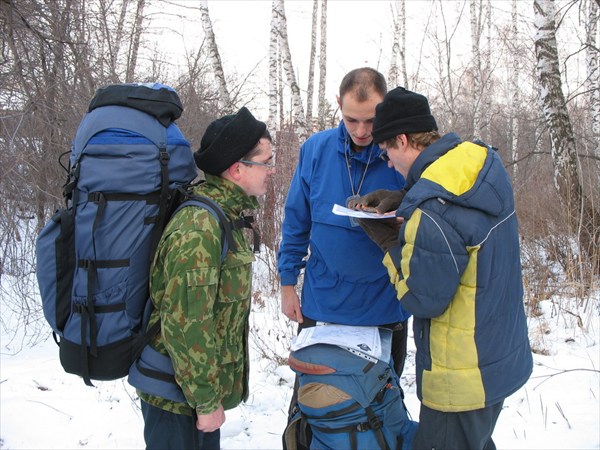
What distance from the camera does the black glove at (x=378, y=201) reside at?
6.47 ft

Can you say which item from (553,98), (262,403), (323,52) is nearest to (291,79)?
(553,98)

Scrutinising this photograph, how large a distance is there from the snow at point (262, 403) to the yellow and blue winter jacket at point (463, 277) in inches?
57.1

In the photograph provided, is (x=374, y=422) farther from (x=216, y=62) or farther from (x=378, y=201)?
(x=216, y=62)

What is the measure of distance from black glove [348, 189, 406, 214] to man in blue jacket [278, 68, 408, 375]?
158 mm

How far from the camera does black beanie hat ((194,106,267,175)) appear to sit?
1.88 m

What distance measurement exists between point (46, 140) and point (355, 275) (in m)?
4.10

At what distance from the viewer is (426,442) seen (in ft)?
5.85

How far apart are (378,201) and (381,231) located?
0.14m

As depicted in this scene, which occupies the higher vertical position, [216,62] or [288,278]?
[216,62]

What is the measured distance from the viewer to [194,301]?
1.63 meters

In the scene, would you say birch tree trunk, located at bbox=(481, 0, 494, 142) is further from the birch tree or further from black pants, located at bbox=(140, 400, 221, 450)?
black pants, located at bbox=(140, 400, 221, 450)

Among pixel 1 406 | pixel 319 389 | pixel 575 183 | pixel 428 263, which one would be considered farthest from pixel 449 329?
pixel 575 183

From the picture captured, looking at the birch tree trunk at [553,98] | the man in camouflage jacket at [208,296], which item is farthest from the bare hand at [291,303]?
the birch tree trunk at [553,98]

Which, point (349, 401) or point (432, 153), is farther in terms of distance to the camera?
point (349, 401)
